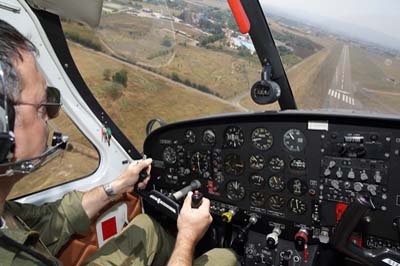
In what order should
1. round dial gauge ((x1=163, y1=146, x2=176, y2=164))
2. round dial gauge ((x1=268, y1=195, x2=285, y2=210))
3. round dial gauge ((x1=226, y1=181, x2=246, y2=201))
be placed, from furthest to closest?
round dial gauge ((x1=163, y1=146, x2=176, y2=164)) → round dial gauge ((x1=226, y1=181, x2=246, y2=201)) → round dial gauge ((x1=268, y1=195, x2=285, y2=210))

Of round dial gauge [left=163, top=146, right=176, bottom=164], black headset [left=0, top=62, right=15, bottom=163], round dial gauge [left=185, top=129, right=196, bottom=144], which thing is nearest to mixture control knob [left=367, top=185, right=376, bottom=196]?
round dial gauge [left=185, top=129, right=196, bottom=144]

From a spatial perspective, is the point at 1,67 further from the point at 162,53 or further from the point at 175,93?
the point at 175,93

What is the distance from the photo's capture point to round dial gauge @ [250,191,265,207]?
2413 millimetres

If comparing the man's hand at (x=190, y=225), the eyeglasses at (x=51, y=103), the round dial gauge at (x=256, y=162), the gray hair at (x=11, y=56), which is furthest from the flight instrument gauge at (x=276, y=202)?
the gray hair at (x=11, y=56)

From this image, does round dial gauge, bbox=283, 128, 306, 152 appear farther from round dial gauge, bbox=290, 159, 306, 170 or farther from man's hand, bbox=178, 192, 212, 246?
man's hand, bbox=178, 192, 212, 246

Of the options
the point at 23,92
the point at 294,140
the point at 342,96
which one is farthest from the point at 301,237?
the point at 23,92

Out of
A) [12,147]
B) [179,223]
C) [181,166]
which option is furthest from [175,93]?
[12,147]

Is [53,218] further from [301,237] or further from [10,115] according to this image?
[301,237]

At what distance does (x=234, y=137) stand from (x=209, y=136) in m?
0.19

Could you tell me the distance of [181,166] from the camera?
270 cm

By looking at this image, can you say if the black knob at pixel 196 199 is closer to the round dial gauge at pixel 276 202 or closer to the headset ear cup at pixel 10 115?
the round dial gauge at pixel 276 202

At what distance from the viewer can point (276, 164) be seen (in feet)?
7.56

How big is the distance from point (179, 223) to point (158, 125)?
1209 millimetres

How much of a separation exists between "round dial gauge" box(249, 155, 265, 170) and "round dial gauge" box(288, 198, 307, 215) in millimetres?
289
